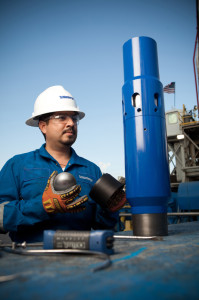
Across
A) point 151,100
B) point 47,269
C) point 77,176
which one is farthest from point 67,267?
point 77,176

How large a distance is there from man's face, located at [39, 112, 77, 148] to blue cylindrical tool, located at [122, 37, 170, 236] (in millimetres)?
696

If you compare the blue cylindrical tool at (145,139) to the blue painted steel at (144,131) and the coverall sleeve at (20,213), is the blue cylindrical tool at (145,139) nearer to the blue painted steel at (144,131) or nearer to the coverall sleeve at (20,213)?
the blue painted steel at (144,131)

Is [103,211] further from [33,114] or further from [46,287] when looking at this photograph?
[46,287]

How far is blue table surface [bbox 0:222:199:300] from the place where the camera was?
1.82 ft

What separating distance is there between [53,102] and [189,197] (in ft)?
21.5

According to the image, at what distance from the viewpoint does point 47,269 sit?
77 cm

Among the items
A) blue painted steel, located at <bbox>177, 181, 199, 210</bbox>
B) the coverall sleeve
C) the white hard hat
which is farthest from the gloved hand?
blue painted steel, located at <bbox>177, 181, 199, 210</bbox>

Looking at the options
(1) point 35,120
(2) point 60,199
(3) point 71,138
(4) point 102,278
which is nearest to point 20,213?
(2) point 60,199

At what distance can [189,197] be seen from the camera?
761 cm

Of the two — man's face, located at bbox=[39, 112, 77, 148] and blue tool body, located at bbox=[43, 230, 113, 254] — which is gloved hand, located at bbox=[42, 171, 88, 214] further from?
man's face, located at bbox=[39, 112, 77, 148]

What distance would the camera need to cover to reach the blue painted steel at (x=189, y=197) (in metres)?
7.47

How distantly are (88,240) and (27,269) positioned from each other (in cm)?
31

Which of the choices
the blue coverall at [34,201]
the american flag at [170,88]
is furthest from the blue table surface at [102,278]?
the american flag at [170,88]

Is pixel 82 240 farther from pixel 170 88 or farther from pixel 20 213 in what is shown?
pixel 170 88
